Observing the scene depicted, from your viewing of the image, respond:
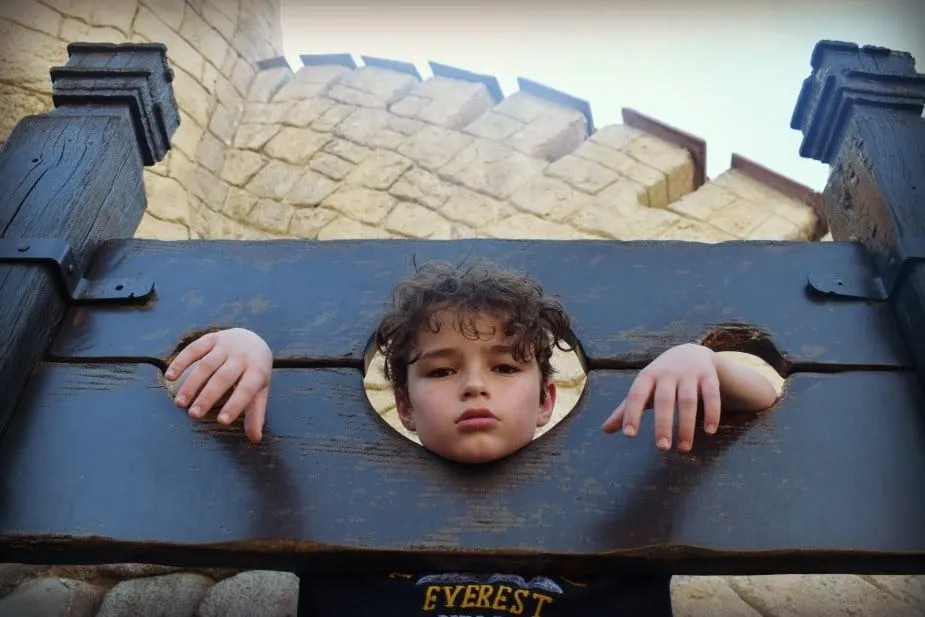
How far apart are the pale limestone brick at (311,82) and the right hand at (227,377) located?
382 centimetres

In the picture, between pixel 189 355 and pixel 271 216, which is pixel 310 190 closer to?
Result: pixel 271 216

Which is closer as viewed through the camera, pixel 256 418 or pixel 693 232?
pixel 256 418

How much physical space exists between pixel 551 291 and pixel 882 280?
2.11ft

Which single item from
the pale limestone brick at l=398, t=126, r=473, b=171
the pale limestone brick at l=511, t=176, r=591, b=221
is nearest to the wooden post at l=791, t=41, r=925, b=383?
the pale limestone brick at l=511, t=176, r=591, b=221

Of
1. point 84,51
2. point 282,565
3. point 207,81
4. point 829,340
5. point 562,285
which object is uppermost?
point 207,81

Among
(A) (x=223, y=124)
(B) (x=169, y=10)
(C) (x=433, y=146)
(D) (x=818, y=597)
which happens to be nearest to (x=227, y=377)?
(D) (x=818, y=597)

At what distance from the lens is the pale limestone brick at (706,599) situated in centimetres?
187

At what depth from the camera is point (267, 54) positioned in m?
5.30

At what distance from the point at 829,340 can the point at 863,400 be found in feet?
0.43

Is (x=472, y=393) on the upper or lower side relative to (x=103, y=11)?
lower

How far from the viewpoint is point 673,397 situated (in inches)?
44.7

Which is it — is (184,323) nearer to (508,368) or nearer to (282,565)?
(282,565)

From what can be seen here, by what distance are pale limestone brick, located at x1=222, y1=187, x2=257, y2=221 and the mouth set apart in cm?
320

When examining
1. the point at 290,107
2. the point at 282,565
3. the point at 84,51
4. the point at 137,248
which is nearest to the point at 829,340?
the point at 282,565
